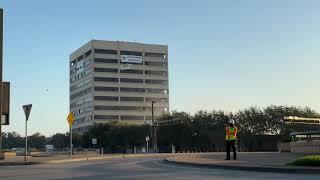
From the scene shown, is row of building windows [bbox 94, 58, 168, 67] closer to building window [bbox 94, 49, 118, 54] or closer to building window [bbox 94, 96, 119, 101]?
building window [bbox 94, 49, 118, 54]

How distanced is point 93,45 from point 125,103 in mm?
20726

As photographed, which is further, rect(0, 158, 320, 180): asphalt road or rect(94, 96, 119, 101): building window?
rect(94, 96, 119, 101): building window

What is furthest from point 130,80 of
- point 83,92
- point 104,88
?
point 83,92

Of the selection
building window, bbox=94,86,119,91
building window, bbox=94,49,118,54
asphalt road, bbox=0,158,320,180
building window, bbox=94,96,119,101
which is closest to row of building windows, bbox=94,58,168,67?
building window, bbox=94,49,118,54

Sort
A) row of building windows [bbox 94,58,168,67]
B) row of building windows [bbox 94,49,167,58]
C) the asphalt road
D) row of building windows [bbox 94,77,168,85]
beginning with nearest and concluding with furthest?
the asphalt road
row of building windows [bbox 94,58,168,67]
row of building windows [bbox 94,49,167,58]
row of building windows [bbox 94,77,168,85]

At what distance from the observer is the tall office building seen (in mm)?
178500

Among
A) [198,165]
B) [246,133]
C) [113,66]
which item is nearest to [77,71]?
[113,66]

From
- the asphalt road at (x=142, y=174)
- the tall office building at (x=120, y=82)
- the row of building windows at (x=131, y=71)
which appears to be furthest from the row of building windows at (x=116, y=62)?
the asphalt road at (x=142, y=174)

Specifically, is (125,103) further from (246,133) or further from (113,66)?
(246,133)

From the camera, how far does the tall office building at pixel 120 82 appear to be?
17850 centimetres

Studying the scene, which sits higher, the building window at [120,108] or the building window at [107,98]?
the building window at [107,98]

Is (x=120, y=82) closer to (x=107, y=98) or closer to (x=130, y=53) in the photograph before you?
(x=107, y=98)

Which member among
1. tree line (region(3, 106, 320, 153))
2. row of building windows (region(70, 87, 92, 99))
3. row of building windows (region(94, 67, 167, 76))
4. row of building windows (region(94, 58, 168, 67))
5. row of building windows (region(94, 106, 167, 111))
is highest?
row of building windows (region(94, 58, 168, 67))

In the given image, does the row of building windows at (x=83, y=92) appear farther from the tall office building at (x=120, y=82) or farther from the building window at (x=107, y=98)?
the building window at (x=107, y=98)
